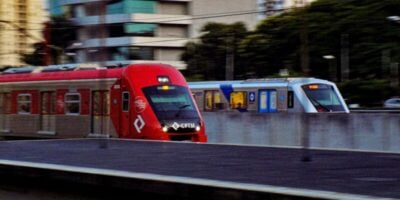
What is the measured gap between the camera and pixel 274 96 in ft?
93.9

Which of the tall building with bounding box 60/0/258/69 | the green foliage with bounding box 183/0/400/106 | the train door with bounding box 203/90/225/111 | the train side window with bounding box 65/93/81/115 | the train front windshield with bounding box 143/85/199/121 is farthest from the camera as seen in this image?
the tall building with bounding box 60/0/258/69

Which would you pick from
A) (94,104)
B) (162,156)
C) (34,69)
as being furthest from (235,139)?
(162,156)

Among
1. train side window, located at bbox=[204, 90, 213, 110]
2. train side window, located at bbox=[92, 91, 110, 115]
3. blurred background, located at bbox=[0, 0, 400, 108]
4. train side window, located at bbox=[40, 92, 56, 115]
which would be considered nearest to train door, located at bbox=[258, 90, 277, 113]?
train side window, located at bbox=[204, 90, 213, 110]

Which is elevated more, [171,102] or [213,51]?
[213,51]

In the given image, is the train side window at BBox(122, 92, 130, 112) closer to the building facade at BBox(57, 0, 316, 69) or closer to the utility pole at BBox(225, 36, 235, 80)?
the utility pole at BBox(225, 36, 235, 80)

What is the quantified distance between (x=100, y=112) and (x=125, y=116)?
167 cm

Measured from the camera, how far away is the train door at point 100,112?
2392 cm

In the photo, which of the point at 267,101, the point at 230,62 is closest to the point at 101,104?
the point at 267,101

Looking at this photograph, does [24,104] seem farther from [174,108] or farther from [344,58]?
[344,58]

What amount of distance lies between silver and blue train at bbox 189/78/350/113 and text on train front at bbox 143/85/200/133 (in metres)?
5.67

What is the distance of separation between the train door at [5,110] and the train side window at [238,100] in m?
9.47

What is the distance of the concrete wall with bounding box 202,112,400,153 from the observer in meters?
18.3

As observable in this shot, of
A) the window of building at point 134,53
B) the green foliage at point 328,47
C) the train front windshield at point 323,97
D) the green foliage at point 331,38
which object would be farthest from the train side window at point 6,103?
the window of building at point 134,53

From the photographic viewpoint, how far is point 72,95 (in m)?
25.6
